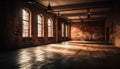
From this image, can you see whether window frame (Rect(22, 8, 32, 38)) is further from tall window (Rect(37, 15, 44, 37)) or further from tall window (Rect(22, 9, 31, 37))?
tall window (Rect(37, 15, 44, 37))

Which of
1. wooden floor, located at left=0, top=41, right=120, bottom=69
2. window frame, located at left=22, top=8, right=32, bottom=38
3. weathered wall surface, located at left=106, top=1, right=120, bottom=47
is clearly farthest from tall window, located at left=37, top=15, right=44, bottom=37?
weathered wall surface, located at left=106, top=1, right=120, bottom=47

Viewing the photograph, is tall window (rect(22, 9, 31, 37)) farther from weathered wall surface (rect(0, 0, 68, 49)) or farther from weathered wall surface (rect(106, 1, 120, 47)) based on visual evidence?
weathered wall surface (rect(106, 1, 120, 47))

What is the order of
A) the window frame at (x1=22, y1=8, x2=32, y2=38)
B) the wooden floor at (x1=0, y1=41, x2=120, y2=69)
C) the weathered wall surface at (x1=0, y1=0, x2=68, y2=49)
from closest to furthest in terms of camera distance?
the wooden floor at (x1=0, y1=41, x2=120, y2=69), the weathered wall surface at (x1=0, y1=0, x2=68, y2=49), the window frame at (x1=22, y1=8, x2=32, y2=38)

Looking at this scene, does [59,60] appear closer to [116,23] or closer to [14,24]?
[14,24]

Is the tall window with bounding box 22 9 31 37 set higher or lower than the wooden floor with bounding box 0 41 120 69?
higher

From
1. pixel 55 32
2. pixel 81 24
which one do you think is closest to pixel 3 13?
pixel 55 32

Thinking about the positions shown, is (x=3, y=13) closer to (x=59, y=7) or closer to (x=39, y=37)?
(x=39, y=37)

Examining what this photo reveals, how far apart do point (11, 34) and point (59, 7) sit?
18.1 ft

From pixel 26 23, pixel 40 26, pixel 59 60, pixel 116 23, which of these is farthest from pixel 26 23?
pixel 116 23

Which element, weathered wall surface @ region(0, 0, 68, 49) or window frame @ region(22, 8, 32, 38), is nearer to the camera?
weathered wall surface @ region(0, 0, 68, 49)

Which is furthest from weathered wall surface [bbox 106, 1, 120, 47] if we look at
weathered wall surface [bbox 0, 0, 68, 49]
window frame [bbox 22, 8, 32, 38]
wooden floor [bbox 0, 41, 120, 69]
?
window frame [bbox 22, 8, 32, 38]

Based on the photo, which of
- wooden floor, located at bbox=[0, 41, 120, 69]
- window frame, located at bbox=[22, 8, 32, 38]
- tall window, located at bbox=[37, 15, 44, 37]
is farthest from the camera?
tall window, located at bbox=[37, 15, 44, 37]

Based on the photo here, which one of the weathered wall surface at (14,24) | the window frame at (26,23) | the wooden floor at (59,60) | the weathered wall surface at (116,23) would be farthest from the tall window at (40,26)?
the weathered wall surface at (116,23)

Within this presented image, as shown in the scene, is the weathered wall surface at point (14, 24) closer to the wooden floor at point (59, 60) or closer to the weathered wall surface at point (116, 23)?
the wooden floor at point (59, 60)
